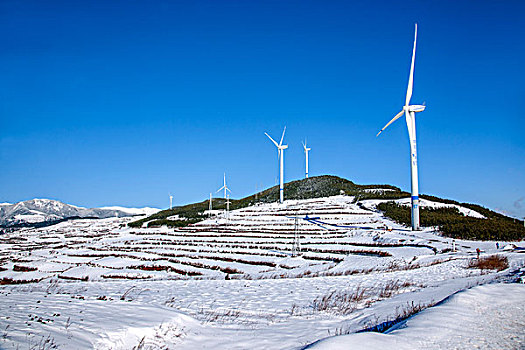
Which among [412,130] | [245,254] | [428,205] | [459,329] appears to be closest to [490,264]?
[459,329]

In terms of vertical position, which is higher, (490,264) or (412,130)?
(412,130)

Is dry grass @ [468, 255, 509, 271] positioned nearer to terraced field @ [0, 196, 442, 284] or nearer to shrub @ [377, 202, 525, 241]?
terraced field @ [0, 196, 442, 284]

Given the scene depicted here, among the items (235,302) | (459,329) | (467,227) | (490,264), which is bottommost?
(235,302)

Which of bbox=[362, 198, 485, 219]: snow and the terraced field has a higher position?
bbox=[362, 198, 485, 219]: snow

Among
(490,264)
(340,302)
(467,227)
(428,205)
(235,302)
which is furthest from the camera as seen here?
(428,205)

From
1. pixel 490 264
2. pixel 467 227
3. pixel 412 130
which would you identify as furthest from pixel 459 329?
pixel 412 130

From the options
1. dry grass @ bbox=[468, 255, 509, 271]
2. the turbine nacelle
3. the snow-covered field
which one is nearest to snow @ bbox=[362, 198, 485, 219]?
the turbine nacelle

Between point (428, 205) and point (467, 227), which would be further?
point (428, 205)

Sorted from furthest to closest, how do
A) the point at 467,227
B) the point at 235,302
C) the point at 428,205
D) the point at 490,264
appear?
1. the point at 428,205
2. the point at 467,227
3. the point at 490,264
4. the point at 235,302

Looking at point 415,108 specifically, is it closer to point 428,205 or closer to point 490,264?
point 428,205

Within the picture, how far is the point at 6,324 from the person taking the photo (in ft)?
23.8

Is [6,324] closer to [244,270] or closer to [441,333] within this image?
[441,333]

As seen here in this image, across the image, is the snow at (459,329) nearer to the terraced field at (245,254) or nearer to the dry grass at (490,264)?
the dry grass at (490,264)

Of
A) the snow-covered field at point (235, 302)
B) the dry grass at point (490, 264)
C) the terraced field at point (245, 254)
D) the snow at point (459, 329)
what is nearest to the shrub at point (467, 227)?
the terraced field at point (245, 254)
